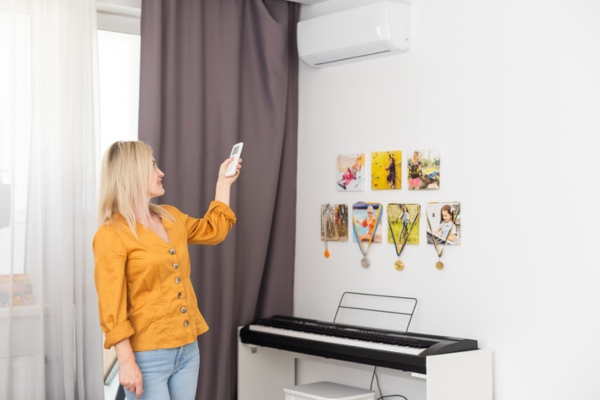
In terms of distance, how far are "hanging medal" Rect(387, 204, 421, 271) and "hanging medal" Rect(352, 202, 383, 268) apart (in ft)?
0.27

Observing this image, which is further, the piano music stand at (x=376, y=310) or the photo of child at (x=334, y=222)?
the photo of child at (x=334, y=222)

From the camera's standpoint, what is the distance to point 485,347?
317cm

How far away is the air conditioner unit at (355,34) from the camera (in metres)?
3.46

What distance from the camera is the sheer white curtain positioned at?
3141 millimetres

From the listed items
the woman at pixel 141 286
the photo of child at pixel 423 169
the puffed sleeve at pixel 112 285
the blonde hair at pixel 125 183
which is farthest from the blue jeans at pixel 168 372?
the photo of child at pixel 423 169

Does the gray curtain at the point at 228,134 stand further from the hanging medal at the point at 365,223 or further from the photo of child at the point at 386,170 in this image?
the photo of child at the point at 386,170

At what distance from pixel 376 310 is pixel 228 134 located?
112 cm

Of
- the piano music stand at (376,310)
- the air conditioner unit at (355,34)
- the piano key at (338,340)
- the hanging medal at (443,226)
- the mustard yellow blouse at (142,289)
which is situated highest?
the air conditioner unit at (355,34)

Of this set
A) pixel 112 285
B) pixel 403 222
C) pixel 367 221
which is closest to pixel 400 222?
pixel 403 222

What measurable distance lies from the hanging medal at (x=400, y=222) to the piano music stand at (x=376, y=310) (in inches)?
6.7

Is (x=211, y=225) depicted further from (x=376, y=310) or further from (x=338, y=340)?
(x=376, y=310)

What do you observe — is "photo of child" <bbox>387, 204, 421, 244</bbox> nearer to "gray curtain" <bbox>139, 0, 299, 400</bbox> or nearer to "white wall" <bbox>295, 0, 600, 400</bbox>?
"white wall" <bbox>295, 0, 600, 400</bbox>

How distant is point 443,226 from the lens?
3336mm

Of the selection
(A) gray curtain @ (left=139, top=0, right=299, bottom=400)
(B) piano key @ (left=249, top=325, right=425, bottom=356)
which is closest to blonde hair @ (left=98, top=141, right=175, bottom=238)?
(A) gray curtain @ (left=139, top=0, right=299, bottom=400)
